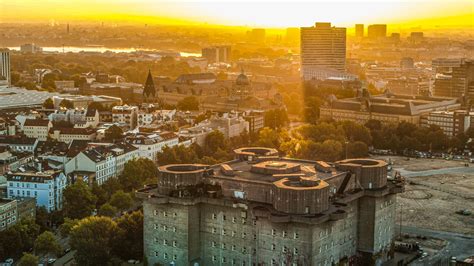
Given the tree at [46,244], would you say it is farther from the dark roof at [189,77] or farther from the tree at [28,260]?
the dark roof at [189,77]

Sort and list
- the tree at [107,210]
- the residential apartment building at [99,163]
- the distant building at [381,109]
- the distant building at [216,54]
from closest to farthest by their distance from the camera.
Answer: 1. the tree at [107,210]
2. the residential apartment building at [99,163]
3. the distant building at [381,109]
4. the distant building at [216,54]

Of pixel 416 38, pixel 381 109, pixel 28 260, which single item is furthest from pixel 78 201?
pixel 416 38

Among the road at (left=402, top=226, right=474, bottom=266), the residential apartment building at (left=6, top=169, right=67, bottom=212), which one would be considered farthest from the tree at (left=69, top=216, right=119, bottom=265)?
the road at (left=402, top=226, right=474, bottom=266)

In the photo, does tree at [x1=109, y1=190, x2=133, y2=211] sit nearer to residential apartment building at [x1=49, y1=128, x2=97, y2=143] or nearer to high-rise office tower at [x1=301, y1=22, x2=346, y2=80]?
residential apartment building at [x1=49, y1=128, x2=97, y2=143]

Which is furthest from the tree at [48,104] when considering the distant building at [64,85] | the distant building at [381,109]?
the distant building at [381,109]

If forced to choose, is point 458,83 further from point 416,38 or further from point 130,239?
point 416,38

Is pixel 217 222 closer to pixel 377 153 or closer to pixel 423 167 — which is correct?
pixel 423 167
